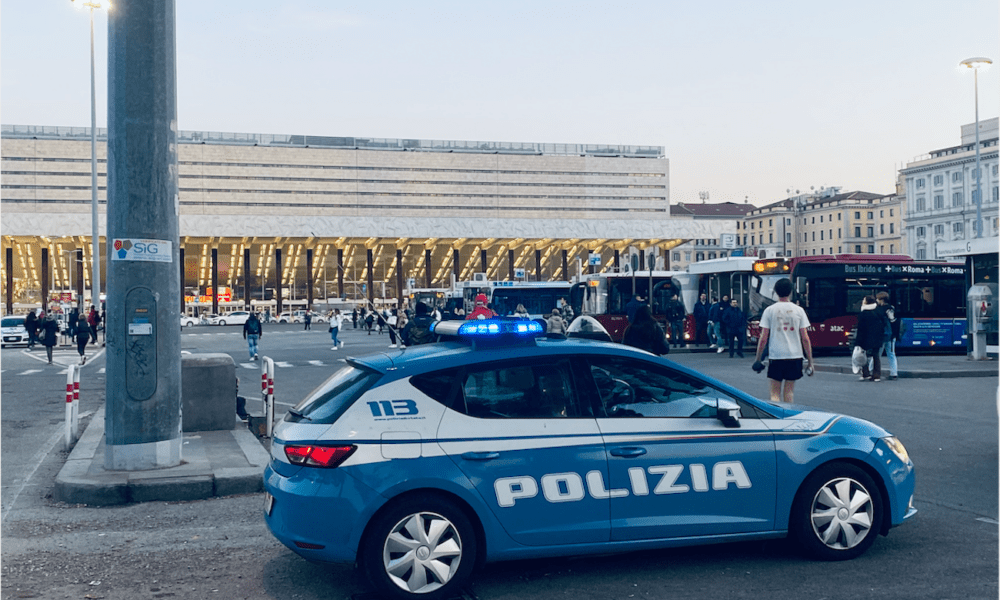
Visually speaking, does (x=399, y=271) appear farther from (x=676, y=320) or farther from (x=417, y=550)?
(x=417, y=550)

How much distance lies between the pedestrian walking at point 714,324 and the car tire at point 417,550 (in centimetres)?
→ 2191

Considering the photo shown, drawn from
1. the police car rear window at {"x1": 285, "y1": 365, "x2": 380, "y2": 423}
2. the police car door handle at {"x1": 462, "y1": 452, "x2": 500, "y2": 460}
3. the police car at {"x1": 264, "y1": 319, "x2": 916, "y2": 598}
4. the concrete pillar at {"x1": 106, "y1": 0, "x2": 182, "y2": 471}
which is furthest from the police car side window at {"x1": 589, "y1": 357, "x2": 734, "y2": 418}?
the concrete pillar at {"x1": 106, "y1": 0, "x2": 182, "y2": 471}

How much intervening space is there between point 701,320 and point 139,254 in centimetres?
2200

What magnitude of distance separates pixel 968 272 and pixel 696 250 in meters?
135

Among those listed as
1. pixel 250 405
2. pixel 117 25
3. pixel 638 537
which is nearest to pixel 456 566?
pixel 638 537

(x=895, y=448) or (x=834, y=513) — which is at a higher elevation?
(x=895, y=448)

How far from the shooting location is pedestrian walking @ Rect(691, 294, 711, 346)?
2833cm

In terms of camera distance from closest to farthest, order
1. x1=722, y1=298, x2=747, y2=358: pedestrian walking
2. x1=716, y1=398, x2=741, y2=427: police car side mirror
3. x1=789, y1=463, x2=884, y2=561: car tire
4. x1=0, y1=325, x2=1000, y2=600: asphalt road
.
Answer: x1=0, y1=325, x2=1000, y2=600: asphalt road
x1=716, y1=398, x2=741, y2=427: police car side mirror
x1=789, y1=463, x2=884, y2=561: car tire
x1=722, y1=298, x2=747, y2=358: pedestrian walking

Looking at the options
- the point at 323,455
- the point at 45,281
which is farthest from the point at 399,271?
the point at 323,455

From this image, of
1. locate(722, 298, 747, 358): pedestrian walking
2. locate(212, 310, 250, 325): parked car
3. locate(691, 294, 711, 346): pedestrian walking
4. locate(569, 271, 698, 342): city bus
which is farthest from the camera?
locate(212, 310, 250, 325): parked car

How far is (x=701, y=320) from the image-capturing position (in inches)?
1118

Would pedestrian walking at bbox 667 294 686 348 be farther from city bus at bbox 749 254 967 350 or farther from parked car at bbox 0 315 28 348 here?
parked car at bbox 0 315 28 348

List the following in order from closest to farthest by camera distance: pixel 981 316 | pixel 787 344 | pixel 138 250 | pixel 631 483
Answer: pixel 631 483
pixel 138 250
pixel 787 344
pixel 981 316

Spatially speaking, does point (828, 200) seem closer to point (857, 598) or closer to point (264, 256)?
point (264, 256)
